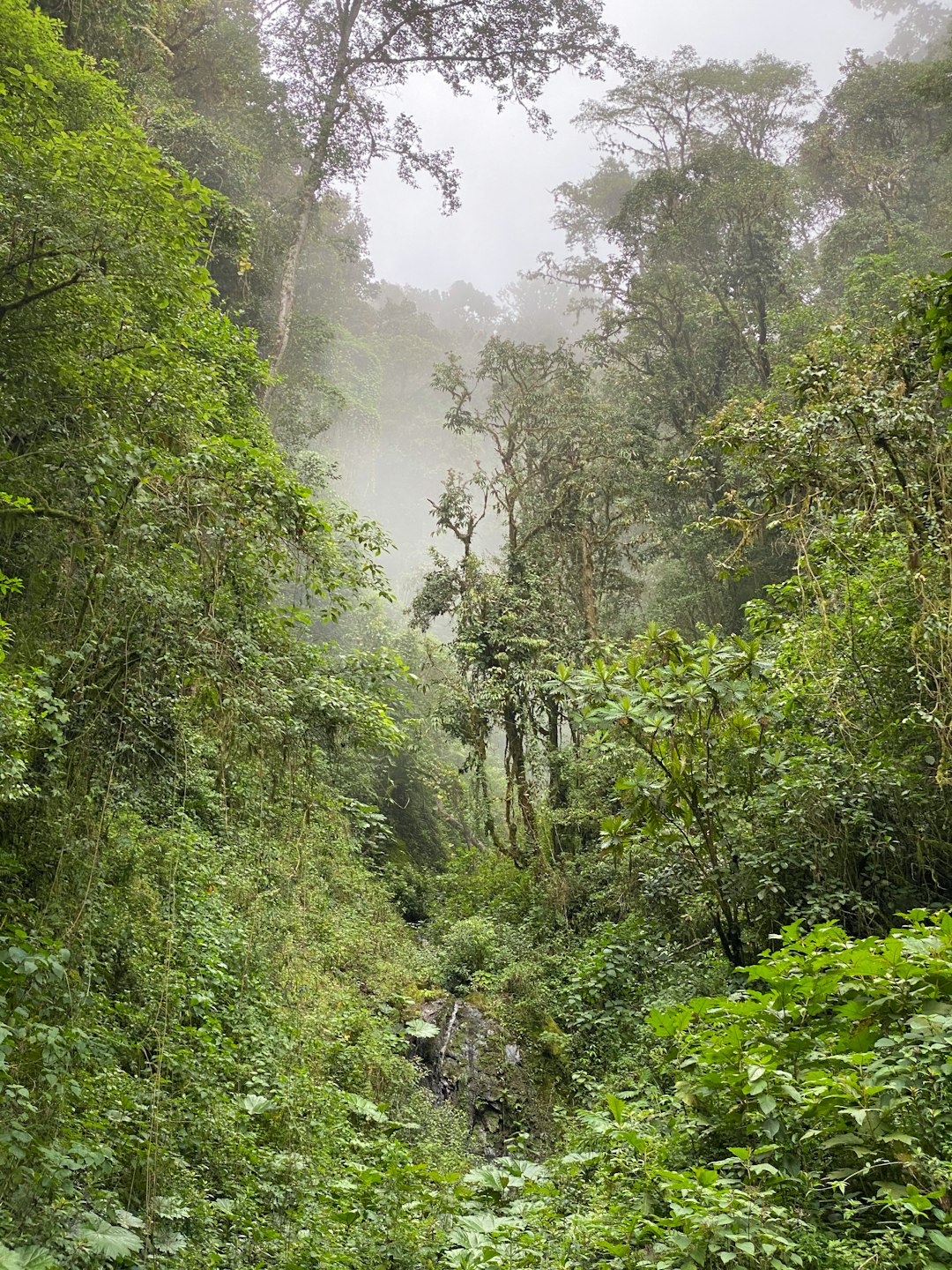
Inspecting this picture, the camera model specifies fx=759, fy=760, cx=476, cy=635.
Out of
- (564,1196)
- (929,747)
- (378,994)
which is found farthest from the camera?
(378,994)

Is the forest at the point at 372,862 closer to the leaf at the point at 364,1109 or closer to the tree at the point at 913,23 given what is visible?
the leaf at the point at 364,1109

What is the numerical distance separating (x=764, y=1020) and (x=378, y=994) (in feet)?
20.4

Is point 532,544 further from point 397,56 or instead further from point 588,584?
point 397,56

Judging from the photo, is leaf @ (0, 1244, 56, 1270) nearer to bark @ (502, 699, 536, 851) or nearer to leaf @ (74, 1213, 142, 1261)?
leaf @ (74, 1213, 142, 1261)

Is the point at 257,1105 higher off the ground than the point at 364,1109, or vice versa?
the point at 257,1105

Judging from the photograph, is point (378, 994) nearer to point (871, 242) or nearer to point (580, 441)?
point (580, 441)

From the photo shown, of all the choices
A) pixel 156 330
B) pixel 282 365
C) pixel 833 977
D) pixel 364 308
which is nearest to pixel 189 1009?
pixel 833 977

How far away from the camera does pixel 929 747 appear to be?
5.61m

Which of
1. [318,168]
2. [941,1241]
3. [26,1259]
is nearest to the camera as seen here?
[941,1241]

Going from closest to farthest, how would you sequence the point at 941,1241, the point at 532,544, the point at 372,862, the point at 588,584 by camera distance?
the point at 941,1241 < the point at 372,862 < the point at 588,584 < the point at 532,544

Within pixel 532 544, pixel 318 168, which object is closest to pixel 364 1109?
pixel 532 544

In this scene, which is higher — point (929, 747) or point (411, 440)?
point (411, 440)

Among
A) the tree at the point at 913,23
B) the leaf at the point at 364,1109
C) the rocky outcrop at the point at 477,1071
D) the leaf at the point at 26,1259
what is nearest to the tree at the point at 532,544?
the rocky outcrop at the point at 477,1071

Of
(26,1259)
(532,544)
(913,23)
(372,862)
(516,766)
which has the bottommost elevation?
(26,1259)
